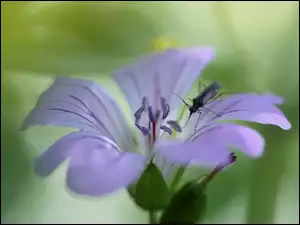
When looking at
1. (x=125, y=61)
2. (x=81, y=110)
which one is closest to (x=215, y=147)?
(x=81, y=110)

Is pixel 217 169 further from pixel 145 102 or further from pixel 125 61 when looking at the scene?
pixel 125 61

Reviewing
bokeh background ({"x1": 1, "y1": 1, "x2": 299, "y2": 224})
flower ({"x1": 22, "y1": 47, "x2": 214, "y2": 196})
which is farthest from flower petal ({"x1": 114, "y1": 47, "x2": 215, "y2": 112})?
bokeh background ({"x1": 1, "y1": 1, "x2": 299, "y2": 224})

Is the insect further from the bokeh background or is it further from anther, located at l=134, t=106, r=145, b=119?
the bokeh background

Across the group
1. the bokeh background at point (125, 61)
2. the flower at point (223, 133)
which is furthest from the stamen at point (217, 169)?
the bokeh background at point (125, 61)

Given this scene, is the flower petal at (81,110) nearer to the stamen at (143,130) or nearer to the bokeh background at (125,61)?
the stamen at (143,130)

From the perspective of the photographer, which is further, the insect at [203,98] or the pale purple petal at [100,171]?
the insect at [203,98]

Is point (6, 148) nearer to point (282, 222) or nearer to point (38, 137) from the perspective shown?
point (38, 137)
